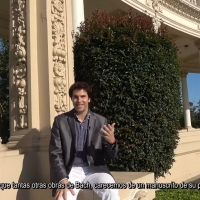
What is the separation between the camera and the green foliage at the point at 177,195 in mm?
5402

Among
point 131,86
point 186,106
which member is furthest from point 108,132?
point 186,106

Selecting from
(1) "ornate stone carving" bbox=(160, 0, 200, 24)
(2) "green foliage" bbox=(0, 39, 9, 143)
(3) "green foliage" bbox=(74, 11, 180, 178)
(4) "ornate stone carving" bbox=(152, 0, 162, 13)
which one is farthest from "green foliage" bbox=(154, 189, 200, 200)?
(2) "green foliage" bbox=(0, 39, 9, 143)

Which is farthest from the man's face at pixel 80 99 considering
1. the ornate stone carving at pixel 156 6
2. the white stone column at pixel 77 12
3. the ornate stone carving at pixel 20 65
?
the ornate stone carving at pixel 156 6

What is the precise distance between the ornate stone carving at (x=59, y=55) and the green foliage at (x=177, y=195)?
2461 mm

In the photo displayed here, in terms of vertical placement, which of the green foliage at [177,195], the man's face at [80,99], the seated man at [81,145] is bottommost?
the green foliage at [177,195]

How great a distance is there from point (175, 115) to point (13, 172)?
390 centimetres

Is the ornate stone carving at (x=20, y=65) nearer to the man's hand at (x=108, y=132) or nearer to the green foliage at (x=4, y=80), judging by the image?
the man's hand at (x=108, y=132)

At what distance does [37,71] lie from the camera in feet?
15.7

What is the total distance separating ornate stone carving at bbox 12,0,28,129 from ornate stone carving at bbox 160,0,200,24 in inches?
465

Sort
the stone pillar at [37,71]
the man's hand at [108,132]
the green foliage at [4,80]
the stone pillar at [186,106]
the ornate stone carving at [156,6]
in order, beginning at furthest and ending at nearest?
the stone pillar at [186,106] < the green foliage at [4,80] < the ornate stone carving at [156,6] < the stone pillar at [37,71] < the man's hand at [108,132]

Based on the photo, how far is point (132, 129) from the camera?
595 cm

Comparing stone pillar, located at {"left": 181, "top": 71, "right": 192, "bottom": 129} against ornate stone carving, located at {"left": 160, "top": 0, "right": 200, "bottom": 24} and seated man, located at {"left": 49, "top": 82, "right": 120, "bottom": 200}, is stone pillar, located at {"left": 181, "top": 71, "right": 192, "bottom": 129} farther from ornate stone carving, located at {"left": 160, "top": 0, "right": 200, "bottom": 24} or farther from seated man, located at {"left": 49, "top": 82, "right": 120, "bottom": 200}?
seated man, located at {"left": 49, "top": 82, "right": 120, "bottom": 200}

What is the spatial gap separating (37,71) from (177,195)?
11.4 ft

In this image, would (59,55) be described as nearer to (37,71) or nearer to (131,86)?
(37,71)
